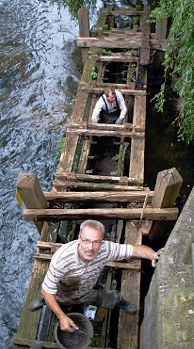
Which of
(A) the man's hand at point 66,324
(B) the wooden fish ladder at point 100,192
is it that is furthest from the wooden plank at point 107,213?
(A) the man's hand at point 66,324

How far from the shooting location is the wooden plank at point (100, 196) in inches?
244

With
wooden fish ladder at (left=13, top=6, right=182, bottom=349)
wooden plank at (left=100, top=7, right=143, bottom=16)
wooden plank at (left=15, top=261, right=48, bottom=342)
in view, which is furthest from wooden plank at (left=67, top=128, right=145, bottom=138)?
wooden plank at (left=100, top=7, right=143, bottom=16)

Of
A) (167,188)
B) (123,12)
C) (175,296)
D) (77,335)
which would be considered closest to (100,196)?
(167,188)

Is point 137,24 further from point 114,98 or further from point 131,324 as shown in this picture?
point 131,324

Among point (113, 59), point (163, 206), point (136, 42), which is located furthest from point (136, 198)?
point (136, 42)

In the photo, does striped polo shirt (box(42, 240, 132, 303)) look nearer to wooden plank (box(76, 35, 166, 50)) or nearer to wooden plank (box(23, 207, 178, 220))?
wooden plank (box(23, 207, 178, 220))

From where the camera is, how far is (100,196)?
620 cm

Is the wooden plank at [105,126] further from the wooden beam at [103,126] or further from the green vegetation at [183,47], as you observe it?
the green vegetation at [183,47]

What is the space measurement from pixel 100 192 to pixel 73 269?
7.40ft

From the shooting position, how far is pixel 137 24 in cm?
1074

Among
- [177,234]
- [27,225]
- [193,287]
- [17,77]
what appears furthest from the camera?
[17,77]

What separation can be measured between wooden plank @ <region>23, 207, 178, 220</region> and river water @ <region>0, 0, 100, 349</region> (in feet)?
6.37

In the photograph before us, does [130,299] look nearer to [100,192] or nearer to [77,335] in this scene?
[77,335]

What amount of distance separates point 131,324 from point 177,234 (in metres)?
2.01
